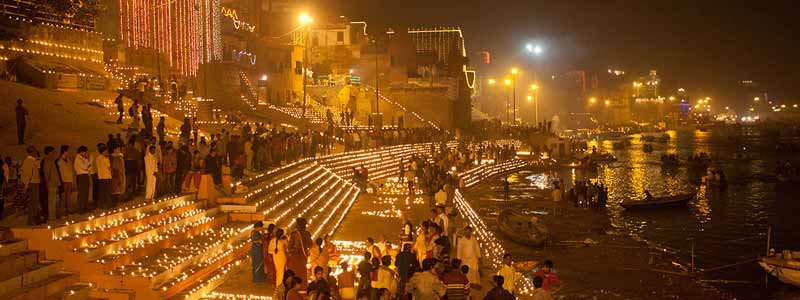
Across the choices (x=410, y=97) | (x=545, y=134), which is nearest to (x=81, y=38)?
(x=410, y=97)

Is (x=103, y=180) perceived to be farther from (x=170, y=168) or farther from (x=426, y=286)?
(x=426, y=286)

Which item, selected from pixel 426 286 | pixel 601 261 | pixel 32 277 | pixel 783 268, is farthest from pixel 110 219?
pixel 783 268

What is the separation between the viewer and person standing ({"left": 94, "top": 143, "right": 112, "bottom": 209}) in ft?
42.1

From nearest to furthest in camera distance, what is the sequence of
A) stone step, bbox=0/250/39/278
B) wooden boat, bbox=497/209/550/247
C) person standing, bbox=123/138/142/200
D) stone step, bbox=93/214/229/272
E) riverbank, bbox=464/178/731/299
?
stone step, bbox=0/250/39/278, stone step, bbox=93/214/229/272, person standing, bbox=123/138/142/200, riverbank, bbox=464/178/731/299, wooden boat, bbox=497/209/550/247

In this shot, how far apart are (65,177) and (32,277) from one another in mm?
2755

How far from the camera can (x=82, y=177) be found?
12.4 m

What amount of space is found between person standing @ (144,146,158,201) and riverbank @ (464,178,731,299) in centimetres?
988

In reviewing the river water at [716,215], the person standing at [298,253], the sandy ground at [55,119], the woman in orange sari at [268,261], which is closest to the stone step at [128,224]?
the woman in orange sari at [268,261]

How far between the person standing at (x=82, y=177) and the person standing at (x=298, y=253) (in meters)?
3.81

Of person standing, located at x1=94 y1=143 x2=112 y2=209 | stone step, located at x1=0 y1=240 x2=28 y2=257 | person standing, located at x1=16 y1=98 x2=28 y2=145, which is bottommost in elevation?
stone step, located at x1=0 y1=240 x2=28 y2=257

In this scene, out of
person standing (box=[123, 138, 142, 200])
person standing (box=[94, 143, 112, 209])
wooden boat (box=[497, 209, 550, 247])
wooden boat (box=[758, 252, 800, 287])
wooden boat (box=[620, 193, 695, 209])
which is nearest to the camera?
person standing (box=[94, 143, 112, 209])

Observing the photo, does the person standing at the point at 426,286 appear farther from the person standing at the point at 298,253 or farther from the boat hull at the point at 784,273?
the boat hull at the point at 784,273

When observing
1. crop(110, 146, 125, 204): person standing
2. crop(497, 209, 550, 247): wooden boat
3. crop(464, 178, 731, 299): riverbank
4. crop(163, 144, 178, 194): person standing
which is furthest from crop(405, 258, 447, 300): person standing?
crop(497, 209, 550, 247): wooden boat

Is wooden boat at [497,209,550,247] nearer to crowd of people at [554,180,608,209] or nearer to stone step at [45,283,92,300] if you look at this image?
crowd of people at [554,180,608,209]
